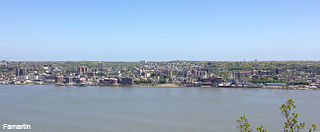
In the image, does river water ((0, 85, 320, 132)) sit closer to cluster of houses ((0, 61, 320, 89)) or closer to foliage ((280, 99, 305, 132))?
foliage ((280, 99, 305, 132))

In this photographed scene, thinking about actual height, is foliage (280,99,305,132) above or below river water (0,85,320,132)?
above

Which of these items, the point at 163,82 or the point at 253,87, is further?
the point at 163,82

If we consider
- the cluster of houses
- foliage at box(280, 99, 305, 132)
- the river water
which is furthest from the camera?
the cluster of houses

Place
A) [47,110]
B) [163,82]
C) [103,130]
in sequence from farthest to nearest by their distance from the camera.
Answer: [163,82] < [47,110] < [103,130]

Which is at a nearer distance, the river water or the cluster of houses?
the river water

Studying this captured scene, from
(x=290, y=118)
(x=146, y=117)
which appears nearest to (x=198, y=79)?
(x=146, y=117)

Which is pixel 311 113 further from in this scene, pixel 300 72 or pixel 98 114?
pixel 300 72

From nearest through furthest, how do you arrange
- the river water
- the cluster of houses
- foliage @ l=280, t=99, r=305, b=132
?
foliage @ l=280, t=99, r=305, b=132 → the river water → the cluster of houses

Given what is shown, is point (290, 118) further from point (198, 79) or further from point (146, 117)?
point (198, 79)

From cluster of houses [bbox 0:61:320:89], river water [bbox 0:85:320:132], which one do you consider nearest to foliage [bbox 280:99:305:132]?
river water [bbox 0:85:320:132]

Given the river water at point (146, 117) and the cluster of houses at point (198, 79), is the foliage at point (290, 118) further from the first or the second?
the cluster of houses at point (198, 79)

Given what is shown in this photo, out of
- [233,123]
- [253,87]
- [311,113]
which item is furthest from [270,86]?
[233,123]
